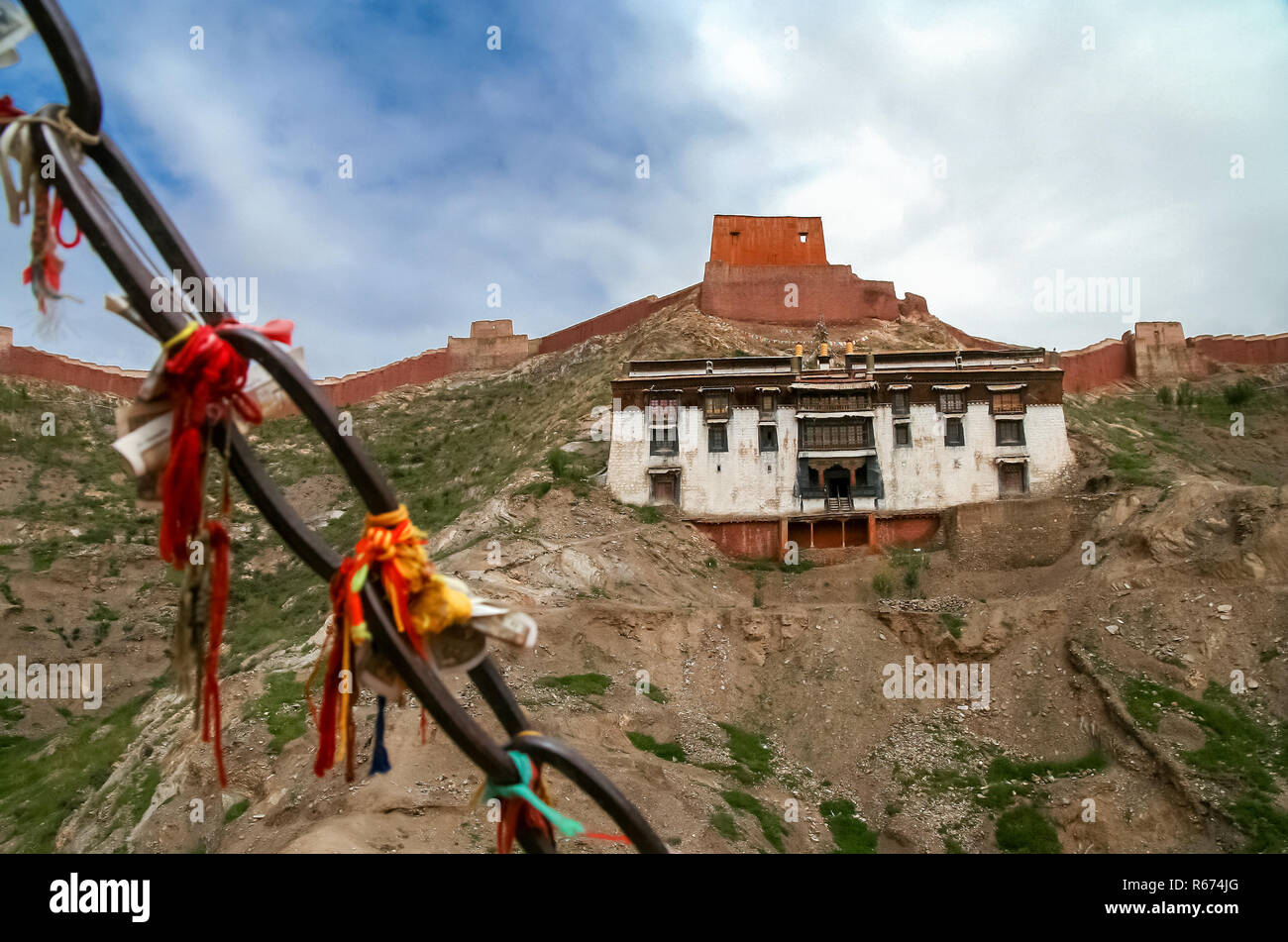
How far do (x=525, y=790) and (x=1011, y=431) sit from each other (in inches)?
1549

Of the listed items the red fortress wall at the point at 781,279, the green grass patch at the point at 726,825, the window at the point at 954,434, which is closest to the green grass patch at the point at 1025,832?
the green grass patch at the point at 726,825

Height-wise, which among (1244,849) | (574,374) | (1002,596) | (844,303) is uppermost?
(844,303)

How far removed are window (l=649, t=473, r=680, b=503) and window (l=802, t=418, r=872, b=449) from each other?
17.6 feet

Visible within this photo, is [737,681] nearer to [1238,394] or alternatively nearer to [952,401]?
[952,401]

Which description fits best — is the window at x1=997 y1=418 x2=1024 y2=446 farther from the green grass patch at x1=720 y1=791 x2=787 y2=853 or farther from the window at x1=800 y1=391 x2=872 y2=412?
the green grass patch at x1=720 y1=791 x2=787 y2=853

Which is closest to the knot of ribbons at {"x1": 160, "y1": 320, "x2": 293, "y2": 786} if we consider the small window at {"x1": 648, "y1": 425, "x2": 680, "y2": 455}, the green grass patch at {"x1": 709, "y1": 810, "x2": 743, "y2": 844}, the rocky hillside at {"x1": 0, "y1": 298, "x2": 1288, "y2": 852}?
the rocky hillside at {"x1": 0, "y1": 298, "x2": 1288, "y2": 852}

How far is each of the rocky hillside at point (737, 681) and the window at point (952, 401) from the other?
5420 millimetres

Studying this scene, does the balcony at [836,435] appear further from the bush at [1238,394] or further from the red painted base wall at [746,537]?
the bush at [1238,394]

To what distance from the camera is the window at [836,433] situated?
38.9 metres

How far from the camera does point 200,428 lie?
272cm

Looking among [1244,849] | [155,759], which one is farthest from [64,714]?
[1244,849]

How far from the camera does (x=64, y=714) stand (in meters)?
33.1

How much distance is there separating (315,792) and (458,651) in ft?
54.3

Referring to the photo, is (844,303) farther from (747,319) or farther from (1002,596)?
(1002,596)
